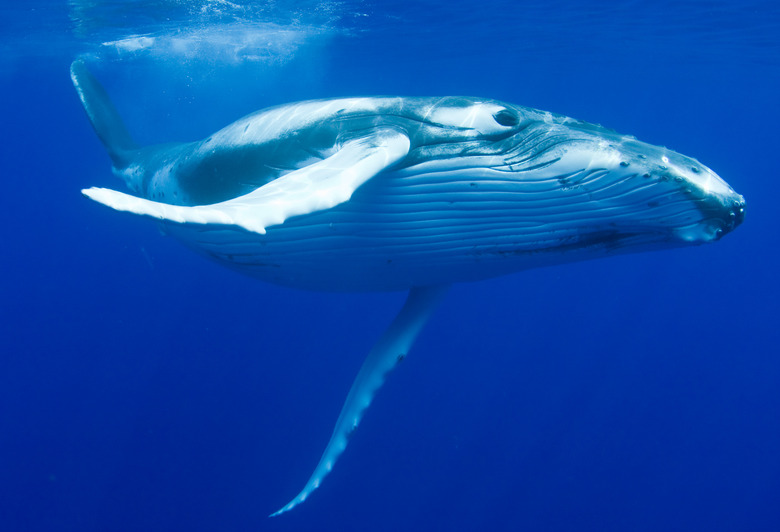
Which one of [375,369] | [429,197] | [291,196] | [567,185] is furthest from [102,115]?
[567,185]

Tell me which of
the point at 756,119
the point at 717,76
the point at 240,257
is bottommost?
the point at 756,119

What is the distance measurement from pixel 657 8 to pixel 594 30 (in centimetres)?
485

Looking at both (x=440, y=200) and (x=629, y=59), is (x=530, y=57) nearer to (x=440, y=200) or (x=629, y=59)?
(x=629, y=59)

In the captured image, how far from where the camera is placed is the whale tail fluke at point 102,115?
9297mm

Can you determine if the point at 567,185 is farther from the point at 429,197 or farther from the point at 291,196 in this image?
the point at 291,196

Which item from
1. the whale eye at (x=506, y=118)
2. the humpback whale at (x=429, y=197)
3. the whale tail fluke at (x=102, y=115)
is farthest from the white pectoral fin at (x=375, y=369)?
the whale tail fluke at (x=102, y=115)

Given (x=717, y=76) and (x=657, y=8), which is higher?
(x=657, y=8)

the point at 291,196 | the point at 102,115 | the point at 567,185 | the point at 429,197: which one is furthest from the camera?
the point at 102,115

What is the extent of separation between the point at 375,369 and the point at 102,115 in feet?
24.9

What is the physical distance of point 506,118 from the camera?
376cm

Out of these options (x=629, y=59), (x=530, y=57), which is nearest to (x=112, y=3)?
(x=530, y=57)

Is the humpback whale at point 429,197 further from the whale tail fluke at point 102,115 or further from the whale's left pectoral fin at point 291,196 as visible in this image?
the whale tail fluke at point 102,115

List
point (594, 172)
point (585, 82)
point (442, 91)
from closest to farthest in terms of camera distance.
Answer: point (594, 172), point (585, 82), point (442, 91)

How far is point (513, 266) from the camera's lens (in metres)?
4.30
